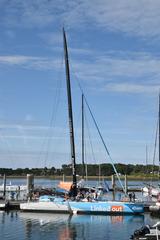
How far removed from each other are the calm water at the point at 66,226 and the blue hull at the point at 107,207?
869 millimetres

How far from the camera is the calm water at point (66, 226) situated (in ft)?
136

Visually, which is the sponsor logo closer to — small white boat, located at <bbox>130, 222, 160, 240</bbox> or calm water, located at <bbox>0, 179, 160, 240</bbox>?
calm water, located at <bbox>0, 179, 160, 240</bbox>

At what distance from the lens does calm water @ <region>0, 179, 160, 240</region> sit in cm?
4159

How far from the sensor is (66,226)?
4697 cm

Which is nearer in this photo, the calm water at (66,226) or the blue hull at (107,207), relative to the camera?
the calm water at (66,226)

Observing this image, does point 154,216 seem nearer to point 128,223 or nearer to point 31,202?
point 128,223

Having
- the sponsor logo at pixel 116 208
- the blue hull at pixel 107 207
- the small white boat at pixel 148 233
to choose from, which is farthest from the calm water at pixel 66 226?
the small white boat at pixel 148 233

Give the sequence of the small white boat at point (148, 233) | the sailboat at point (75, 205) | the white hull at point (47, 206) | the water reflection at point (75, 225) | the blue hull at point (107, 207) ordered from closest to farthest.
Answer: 1. the small white boat at point (148, 233)
2. the water reflection at point (75, 225)
3. the blue hull at point (107, 207)
4. the sailboat at point (75, 205)
5. the white hull at point (47, 206)

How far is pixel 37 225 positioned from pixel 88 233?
6566 millimetres

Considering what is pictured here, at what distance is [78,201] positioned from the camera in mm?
54781

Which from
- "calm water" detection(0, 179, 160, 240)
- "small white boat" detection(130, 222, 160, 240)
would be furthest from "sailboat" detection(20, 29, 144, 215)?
"small white boat" detection(130, 222, 160, 240)

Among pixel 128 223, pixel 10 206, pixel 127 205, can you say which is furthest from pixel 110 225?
pixel 10 206

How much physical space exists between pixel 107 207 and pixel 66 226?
793 cm

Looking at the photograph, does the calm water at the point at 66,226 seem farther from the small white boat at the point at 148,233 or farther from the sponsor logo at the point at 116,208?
the small white boat at the point at 148,233
